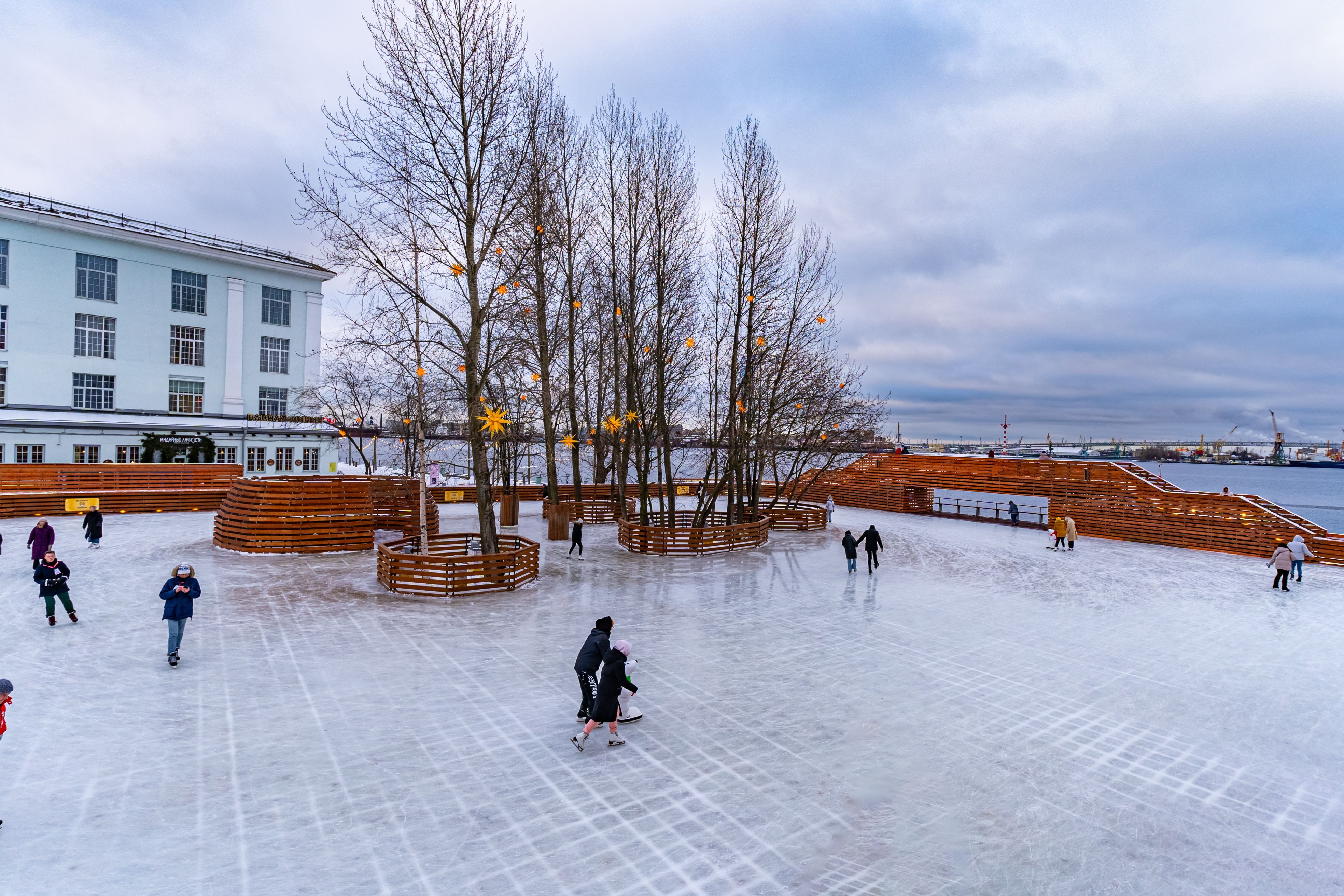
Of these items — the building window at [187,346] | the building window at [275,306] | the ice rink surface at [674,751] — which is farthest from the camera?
the building window at [275,306]

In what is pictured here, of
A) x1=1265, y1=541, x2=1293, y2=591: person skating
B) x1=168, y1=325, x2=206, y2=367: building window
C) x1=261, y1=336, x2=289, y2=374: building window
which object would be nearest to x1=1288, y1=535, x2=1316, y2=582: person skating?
x1=1265, y1=541, x2=1293, y2=591: person skating

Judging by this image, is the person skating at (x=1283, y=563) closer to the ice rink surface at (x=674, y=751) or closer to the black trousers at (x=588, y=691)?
the ice rink surface at (x=674, y=751)

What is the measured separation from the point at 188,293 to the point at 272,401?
806cm

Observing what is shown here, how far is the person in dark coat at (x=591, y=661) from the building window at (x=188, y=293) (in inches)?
1772

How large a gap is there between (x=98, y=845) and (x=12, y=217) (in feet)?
148

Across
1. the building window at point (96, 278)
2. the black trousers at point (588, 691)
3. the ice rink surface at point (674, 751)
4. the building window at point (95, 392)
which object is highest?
the building window at point (96, 278)

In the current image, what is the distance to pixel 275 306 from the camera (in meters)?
43.3

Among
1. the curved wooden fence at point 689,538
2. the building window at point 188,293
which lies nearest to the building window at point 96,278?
the building window at point 188,293

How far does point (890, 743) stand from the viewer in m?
7.37

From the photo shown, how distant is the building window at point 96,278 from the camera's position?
36062mm

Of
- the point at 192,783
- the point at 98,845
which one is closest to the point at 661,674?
the point at 192,783

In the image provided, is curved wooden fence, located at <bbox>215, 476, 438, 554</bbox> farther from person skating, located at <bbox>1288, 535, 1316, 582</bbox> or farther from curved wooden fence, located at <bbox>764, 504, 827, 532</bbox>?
person skating, located at <bbox>1288, 535, 1316, 582</bbox>

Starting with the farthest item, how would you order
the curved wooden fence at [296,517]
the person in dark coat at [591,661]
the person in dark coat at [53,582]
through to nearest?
1. the curved wooden fence at [296,517]
2. the person in dark coat at [53,582]
3. the person in dark coat at [591,661]

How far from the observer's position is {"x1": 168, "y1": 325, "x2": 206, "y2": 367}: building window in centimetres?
3900
